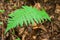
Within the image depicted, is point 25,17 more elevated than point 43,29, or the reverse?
point 25,17

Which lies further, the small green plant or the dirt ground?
the dirt ground

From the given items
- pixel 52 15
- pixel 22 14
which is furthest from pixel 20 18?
pixel 52 15

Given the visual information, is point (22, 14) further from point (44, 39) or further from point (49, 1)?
point (49, 1)

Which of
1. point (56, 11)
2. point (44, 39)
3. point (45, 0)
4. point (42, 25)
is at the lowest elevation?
point (44, 39)

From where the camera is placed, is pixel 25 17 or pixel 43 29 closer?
pixel 25 17

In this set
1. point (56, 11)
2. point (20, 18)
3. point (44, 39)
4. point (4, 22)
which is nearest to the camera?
point (20, 18)

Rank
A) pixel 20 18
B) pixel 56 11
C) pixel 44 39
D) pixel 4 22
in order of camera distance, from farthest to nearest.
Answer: pixel 56 11, pixel 4 22, pixel 44 39, pixel 20 18

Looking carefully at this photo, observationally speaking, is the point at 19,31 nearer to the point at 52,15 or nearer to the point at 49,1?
the point at 52,15

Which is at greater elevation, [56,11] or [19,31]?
[56,11]

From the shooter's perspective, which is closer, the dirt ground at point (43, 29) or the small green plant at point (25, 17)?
the small green plant at point (25, 17)

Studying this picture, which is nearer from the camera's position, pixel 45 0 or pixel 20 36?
pixel 20 36
